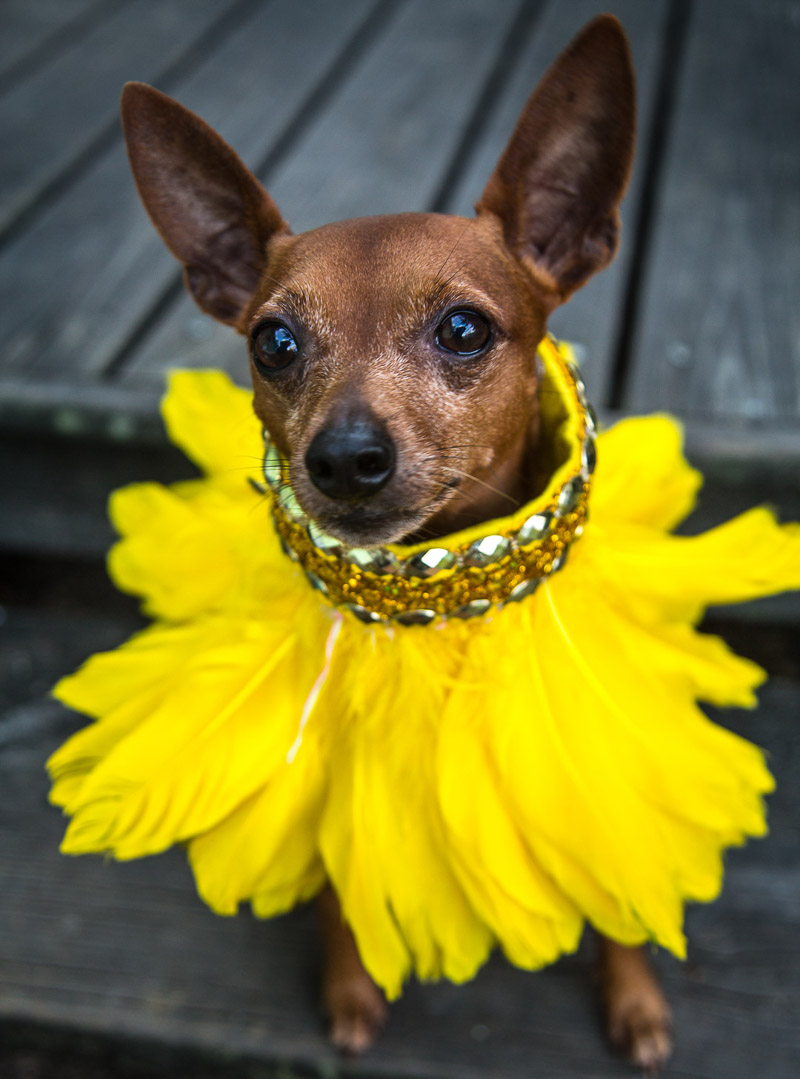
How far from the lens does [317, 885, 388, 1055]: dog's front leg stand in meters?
1.38

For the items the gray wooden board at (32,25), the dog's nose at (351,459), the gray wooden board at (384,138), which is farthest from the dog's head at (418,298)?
the gray wooden board at (32,25)

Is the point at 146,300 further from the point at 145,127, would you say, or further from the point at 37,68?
the point at 37,68

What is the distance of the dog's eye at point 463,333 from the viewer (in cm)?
110

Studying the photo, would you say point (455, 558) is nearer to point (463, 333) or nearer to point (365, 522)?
point (365, 522)

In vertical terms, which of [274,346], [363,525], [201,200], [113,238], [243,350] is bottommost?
[243,350]

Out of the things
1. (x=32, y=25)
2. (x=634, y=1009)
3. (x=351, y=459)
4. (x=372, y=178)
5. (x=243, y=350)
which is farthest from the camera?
(x=32, y=25)

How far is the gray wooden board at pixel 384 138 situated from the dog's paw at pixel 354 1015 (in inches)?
49.2

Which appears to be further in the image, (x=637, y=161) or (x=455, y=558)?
(x=637, y=161)

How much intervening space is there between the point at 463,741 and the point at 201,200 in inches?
33.3

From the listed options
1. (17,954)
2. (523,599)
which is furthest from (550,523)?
(17,954)

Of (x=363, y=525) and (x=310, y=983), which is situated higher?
(x=363, y=525)

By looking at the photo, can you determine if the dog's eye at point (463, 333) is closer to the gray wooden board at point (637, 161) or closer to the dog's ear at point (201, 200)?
the dog's ear at point (201, 200)

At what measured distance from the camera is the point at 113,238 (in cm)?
229

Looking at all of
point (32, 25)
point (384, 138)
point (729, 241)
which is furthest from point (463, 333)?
point (32, 25)
